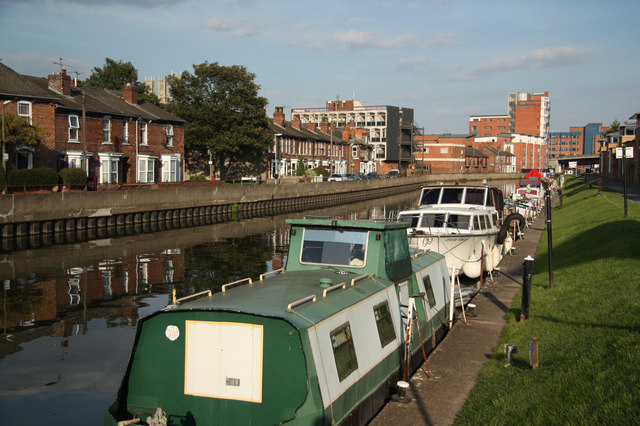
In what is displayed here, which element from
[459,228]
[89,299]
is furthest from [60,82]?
[459,228]

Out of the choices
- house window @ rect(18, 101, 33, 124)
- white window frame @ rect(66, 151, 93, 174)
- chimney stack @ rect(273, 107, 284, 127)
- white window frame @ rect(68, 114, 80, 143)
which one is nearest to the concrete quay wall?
white window frame @ rect(66, 151, 93, 174)

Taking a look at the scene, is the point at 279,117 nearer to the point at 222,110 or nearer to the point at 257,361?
the point at 222,110

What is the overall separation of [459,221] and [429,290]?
1386 centimetres

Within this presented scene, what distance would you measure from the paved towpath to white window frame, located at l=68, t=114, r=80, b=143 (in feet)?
149

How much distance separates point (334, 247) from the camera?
1241cm

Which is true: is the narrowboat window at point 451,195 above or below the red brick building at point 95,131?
below

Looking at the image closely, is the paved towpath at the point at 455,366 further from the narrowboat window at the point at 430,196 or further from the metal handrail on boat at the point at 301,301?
the narrowboat window at the point at 430,196

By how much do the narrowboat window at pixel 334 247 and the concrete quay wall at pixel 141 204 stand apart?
3221cm

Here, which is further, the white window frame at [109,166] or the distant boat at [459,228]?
the white window frame at [109,166]

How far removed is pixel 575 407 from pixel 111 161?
186 ft

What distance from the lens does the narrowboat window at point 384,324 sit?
11.1m

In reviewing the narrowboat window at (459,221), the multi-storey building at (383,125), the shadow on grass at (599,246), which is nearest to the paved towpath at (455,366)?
the shadow on grass at (599,246)

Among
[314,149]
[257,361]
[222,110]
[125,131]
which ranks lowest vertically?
[257,361]

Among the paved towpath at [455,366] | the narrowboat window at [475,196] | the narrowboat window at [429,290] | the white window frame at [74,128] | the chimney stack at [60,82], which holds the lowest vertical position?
the paved towpath at [455,366]
